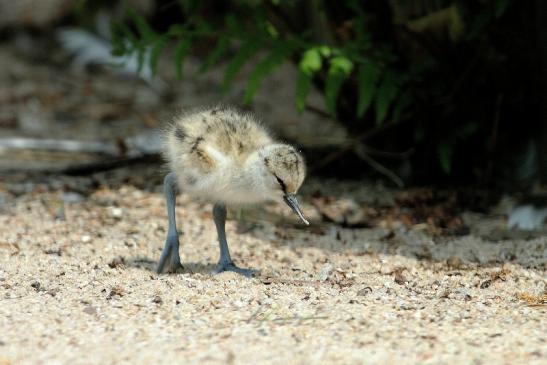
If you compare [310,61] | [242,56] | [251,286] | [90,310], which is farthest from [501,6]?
[90,310]

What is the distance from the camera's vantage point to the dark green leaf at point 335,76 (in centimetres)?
566

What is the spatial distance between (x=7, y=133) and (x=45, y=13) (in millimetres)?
3381

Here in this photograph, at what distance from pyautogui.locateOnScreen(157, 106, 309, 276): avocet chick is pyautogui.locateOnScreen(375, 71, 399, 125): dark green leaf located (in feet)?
3.67

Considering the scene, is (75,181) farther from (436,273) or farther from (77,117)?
(436,273)

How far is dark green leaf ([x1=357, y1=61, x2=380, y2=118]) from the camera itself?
5.77 m

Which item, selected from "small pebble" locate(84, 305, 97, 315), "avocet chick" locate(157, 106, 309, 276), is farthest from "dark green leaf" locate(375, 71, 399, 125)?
"small pebble" locate(84, 305, 97, 315)

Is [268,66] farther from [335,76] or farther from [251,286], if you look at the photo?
[251,286]

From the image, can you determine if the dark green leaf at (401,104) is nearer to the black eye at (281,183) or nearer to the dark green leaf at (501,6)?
the dark green leaf at (501,6)

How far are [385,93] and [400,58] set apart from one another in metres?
0.51

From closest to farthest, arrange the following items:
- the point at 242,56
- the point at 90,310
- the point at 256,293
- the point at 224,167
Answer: the point at 90,310
the point at 256,293
the point at 224,167
the point at 242,56

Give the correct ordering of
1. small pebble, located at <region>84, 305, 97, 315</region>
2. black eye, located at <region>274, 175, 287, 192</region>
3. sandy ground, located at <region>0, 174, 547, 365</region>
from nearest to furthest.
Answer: sandy ground, located at <region>0, 174, 547, 365</region> < small pebble, located at <region>84, 305, 97, 315</region> < black eye, located at <region>274, 175, 287, 192</region>

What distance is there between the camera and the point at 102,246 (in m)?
5.27

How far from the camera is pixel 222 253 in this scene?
4828mm

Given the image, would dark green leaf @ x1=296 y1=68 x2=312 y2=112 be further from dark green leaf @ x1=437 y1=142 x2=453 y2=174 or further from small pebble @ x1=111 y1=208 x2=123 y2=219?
small pebble @ x1=111 y1=208 x2=123 y2=219
